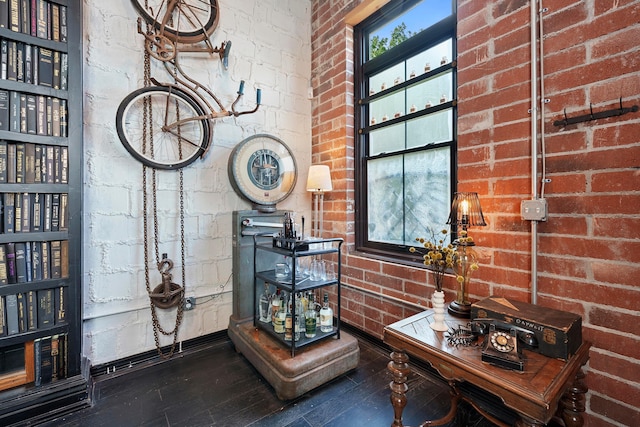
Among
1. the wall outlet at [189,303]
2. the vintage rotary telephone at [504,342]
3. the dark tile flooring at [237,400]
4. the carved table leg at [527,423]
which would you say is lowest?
the dark tile flooring at [237,400]

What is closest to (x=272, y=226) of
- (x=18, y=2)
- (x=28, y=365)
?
(x=28, y=365)

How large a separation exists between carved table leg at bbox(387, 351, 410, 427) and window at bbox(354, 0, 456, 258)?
0.97 metres

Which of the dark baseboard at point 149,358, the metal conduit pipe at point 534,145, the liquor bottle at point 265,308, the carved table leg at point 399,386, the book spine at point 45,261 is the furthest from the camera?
the liquor bottle at point 265,308

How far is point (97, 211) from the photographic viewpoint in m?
1.83

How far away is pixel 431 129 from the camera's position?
77.2 inches

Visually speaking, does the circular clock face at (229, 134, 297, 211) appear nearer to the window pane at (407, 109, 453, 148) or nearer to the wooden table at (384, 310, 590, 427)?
the window pane at (407, 109, 453, 148)

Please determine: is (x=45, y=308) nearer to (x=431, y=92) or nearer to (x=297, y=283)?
(x=297, y=283)

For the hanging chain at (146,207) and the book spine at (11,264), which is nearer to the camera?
the book spine at (11,264)

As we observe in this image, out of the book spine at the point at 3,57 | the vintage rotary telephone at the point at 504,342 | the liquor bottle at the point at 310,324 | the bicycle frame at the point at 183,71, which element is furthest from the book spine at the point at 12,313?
the vintage rotary telephone at the point at 504,342

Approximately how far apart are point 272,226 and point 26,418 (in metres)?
1.70

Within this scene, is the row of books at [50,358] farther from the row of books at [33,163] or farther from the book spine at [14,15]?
the book spine at [14,15]

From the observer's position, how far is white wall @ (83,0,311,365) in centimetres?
183

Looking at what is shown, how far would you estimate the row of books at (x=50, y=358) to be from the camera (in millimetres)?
1507

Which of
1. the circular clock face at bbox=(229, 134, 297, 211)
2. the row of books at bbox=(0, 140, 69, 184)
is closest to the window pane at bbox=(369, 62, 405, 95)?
the circular clock face at bbox=(229, 134, 297, 211)
